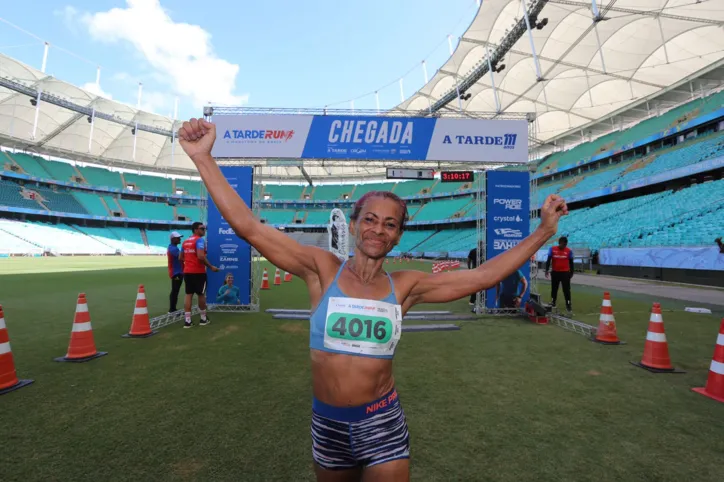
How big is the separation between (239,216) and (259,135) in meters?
8.04

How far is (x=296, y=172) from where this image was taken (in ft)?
210

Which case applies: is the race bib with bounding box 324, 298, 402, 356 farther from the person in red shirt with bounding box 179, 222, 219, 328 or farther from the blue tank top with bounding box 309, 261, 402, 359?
the person in red shirt with bounding box 179, 222, 219, 328

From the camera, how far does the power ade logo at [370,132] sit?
8.98 meters

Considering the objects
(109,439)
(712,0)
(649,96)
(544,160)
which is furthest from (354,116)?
(544,160)

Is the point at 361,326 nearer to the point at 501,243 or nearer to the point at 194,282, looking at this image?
the point at 194,282

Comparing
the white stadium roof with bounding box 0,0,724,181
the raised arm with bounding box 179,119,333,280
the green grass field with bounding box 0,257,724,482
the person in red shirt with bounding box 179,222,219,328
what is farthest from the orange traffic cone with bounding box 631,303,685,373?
the white stadium roof with bounding box 0,0,724,181

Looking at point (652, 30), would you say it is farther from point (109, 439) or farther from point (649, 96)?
point (109, 439)

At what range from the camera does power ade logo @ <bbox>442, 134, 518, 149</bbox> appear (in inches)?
358

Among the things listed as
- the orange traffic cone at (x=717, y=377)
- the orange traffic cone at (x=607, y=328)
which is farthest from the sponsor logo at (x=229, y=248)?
the orange traffic cone at (x=717, y=377)

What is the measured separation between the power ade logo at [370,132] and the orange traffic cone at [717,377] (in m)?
7.00

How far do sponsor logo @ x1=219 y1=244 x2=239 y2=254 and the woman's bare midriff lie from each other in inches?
319

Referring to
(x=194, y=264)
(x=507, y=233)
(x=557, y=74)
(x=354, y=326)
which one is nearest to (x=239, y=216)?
(x=354, y=326)

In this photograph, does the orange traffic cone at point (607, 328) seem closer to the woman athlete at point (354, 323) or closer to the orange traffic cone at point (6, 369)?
the woman athlete at point (354, 323)

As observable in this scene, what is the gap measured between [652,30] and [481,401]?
106ft
